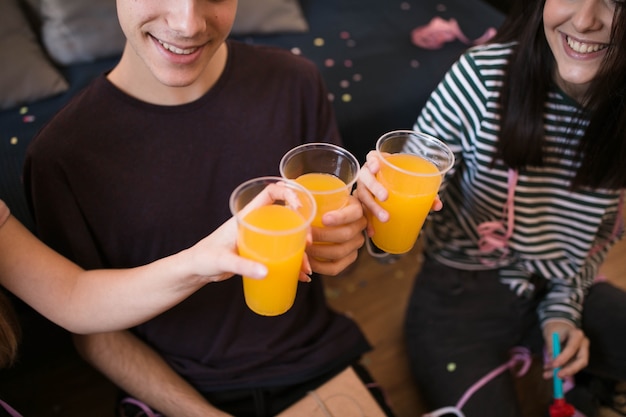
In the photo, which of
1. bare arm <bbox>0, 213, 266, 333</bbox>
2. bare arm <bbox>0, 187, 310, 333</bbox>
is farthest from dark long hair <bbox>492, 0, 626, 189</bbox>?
bare arm <bbox>0, 213, 266, 333</bbox>

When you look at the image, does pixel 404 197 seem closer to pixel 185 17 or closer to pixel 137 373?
pixel 185 17

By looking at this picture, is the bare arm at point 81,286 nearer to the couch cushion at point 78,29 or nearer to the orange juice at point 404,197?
the orange juice at point 404,197

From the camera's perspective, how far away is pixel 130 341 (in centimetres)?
139

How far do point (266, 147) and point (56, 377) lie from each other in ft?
4.31

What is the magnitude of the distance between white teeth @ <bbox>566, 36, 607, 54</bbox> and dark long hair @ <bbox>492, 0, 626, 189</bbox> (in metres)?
0.05

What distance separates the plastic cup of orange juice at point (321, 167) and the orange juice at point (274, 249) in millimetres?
125

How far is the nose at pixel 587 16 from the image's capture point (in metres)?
1.25

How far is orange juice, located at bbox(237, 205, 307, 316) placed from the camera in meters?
0.89

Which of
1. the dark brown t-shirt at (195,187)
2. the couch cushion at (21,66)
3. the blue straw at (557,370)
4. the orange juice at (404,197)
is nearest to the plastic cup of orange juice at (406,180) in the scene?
the orange juice at (404,197)

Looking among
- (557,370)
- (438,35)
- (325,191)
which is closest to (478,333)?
(557,370)

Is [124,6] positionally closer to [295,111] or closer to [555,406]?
[295,111]

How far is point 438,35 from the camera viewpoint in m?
2.63

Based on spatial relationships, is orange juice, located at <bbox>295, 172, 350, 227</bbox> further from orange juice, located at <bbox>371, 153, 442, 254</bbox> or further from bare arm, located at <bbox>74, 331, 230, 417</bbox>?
bare arm, located at <bbox>74, 331, 230, 417</bbox>

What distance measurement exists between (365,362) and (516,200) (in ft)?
3.03
